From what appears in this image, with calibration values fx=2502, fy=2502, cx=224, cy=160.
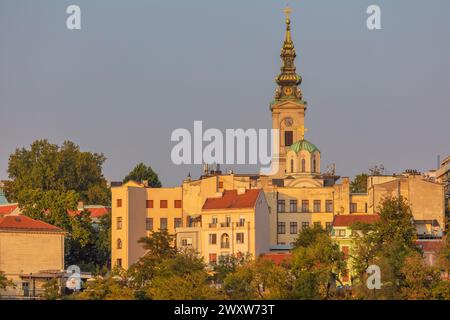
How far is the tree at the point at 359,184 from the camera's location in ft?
604

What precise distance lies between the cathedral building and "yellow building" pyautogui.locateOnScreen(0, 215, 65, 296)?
5429mm

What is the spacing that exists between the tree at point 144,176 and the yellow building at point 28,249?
26334mm

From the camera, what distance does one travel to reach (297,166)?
182 m

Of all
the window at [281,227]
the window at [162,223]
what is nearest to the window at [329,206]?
the window at [281,227]

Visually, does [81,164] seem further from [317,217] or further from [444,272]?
[444,272]

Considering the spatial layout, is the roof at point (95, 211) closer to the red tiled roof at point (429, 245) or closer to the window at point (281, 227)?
the window at point (281, 227)

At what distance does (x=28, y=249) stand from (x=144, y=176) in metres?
31.3

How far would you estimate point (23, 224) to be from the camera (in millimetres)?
163125

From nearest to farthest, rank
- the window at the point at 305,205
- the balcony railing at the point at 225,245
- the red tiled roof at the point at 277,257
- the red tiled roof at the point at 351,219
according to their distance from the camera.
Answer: the red tiled roof at the point at 277,257
the red tiled roof at the point at 351,219
the balcony railing at the point at 225,245
the window at the point at 305,205

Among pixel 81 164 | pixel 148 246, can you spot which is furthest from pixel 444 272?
pixel 81 164

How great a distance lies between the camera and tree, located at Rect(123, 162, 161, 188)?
191250 millimetres

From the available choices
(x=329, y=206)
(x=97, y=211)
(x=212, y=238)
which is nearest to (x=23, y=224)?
(x=212, y=238)

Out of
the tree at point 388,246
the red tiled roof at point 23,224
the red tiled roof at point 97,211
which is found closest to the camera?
the tree at point 388,246

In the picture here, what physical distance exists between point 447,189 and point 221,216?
22.7 m
